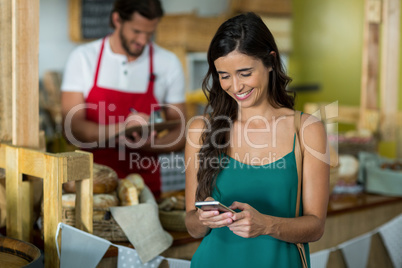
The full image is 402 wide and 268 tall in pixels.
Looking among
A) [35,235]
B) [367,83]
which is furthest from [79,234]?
[367,83]

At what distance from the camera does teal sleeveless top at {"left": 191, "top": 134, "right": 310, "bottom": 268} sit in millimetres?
1692

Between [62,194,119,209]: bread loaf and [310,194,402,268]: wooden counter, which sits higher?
[62,194,119,209]: bread loaf

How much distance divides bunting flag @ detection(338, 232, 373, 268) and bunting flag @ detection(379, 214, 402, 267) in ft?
0.51

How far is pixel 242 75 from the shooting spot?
165 centimetres

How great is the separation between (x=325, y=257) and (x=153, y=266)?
948 millimetres

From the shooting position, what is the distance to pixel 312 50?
6156 millimetres

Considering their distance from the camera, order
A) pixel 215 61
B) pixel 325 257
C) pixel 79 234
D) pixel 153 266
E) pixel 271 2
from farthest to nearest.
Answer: pixel 271 2 → pixel 325 257 → pixel 153 266 → pixel 79 234 → pixel 215 61

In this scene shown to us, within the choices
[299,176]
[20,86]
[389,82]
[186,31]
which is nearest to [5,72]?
[20,86]

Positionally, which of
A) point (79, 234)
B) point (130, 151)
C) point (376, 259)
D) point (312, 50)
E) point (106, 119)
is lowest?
point (376, 259)

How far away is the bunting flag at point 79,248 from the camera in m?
1.82

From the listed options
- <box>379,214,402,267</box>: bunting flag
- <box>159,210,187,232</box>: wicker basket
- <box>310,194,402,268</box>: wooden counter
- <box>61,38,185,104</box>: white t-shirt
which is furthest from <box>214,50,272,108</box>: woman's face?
<box>379,214,402,267</box>: bunting flag

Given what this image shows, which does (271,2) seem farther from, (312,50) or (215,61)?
(215,61)

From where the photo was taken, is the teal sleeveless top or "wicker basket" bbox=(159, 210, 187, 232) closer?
the teal sleeveless top

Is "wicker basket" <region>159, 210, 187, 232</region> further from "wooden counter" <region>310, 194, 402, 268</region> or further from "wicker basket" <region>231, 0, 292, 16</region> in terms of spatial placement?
"wicker basket" <region>231, 0, 292, 16</region>
